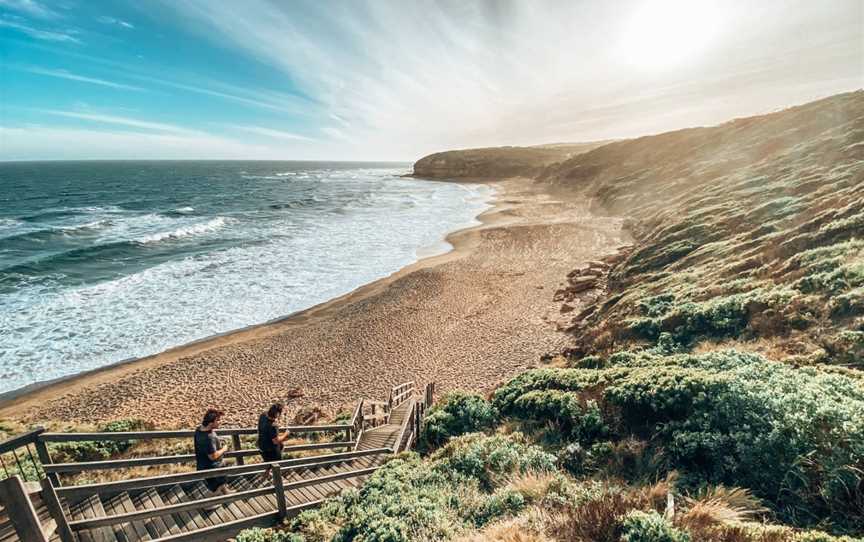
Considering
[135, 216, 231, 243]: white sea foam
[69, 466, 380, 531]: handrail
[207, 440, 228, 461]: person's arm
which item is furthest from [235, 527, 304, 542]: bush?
[135, 216, 231, 243]: white sea foam

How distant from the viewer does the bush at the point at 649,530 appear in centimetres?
328

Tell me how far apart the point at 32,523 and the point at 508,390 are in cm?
795

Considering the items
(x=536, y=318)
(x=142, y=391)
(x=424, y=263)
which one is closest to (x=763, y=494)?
(x=536, y=318)

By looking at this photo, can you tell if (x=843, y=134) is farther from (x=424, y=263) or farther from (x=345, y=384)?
(x=345, y=384)

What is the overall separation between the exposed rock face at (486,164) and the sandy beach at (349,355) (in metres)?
86.3

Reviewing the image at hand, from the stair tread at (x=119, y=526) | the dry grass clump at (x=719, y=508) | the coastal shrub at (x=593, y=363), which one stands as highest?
the dry grass clump at (x=719, y=508)

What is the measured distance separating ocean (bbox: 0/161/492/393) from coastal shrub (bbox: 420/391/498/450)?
48.2ft

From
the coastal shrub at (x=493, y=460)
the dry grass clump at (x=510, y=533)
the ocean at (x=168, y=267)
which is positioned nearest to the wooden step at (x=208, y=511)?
the coastal shrub at (x=493, y=460)

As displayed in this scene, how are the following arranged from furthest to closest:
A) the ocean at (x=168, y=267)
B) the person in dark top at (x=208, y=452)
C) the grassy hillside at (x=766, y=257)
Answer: the ocean at (x=168, y=267)
the grassy hillside at (x=766, y=257)
the person in dark top at (x=208, y=452)

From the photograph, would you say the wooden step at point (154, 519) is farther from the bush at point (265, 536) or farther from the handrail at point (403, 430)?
the handrail at point (403, 430)

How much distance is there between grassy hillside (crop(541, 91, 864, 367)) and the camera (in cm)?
833

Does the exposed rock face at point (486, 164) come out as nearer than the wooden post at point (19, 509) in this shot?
No

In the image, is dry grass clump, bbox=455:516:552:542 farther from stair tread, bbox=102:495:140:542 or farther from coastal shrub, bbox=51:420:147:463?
coastal shrub, bbox=51:420:147:463

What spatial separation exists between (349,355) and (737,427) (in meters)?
13.9
